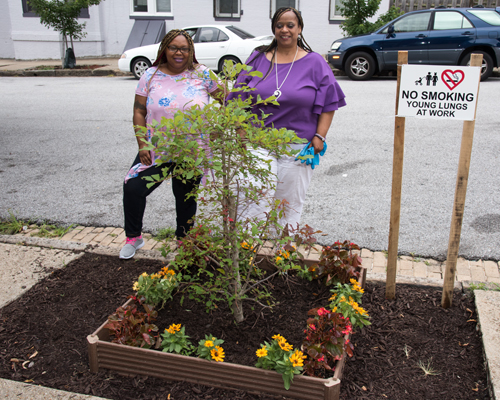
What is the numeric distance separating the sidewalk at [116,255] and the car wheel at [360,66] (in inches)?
391

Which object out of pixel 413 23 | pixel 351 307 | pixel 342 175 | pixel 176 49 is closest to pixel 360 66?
pixel 413 23

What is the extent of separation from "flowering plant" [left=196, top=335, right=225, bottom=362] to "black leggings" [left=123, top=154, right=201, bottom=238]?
1.13m

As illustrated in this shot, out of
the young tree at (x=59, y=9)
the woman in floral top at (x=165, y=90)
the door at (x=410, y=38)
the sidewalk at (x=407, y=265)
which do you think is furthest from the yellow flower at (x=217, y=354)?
the young tree at (x=59, y=9)

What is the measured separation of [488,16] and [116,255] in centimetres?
1200

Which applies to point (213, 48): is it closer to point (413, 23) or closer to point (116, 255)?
point (413, 23)

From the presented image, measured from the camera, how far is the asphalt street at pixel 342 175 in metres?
4.48

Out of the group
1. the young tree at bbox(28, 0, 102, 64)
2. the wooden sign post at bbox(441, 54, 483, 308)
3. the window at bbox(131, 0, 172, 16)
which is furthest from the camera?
the window at bbox(131, 0, 172, 16)

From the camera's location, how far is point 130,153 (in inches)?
283

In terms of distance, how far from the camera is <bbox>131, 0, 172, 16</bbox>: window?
19.6 meters

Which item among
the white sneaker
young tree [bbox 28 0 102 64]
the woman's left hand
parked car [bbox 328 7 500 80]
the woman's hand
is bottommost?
the white sneaker

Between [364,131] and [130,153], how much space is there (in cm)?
389

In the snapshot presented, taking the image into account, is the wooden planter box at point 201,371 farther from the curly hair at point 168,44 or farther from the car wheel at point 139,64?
the car wheel at point 139,64

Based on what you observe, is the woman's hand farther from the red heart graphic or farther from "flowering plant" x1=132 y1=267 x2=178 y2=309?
the red heart graphic

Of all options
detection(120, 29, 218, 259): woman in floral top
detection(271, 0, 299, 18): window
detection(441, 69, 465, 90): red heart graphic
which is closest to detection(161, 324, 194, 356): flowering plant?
detection(120, 29, 218, 259): woman in floral top
